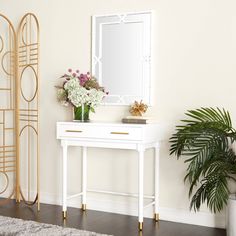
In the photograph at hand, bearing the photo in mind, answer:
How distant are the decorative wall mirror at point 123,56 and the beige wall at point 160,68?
3.2 inches

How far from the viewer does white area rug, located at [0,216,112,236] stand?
3.50 meters

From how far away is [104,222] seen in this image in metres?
3.97

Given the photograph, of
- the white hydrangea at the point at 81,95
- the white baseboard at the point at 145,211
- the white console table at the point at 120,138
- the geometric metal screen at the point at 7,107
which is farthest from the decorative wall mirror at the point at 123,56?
the geometric metal screen at the point at 7,107

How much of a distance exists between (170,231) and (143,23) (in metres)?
1.95

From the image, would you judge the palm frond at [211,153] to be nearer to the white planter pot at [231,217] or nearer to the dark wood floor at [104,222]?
the white planter pot at [231,217]

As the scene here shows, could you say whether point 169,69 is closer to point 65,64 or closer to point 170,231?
point 65,64

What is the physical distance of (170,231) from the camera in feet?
12.3

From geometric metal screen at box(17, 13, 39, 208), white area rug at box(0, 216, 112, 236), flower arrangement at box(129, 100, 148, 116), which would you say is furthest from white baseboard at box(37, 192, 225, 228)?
flower arrangement at box(129, 100, 148, 116)

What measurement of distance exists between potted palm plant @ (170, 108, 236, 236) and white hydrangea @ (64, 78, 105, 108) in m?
0.84

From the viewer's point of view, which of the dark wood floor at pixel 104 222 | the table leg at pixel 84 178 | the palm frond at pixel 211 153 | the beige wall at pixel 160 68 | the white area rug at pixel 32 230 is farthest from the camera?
the table leg at pixel 84 178

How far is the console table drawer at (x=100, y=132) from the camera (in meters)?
3.76

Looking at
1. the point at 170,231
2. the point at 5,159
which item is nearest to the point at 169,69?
the point at 170,231

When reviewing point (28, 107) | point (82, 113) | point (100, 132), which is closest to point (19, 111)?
point (28, 107)

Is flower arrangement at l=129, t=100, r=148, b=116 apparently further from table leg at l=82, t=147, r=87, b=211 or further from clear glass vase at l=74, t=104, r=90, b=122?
table leg at l=82, t=147, r=87, b=211
